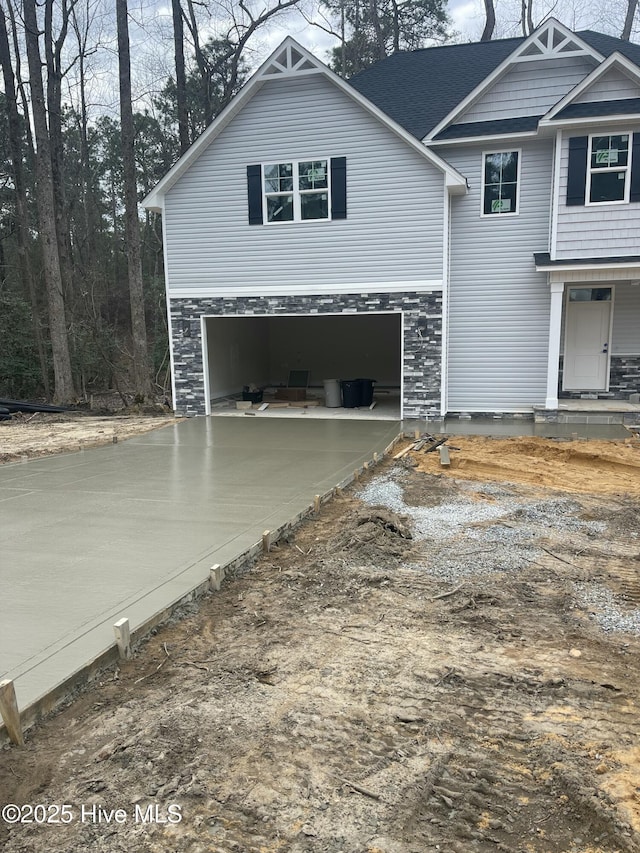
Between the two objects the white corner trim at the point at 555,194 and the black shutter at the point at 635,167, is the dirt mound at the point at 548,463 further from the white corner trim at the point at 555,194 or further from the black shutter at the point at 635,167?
the black shutter at the point at 635,167

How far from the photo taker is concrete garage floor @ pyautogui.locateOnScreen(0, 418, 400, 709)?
379 cm

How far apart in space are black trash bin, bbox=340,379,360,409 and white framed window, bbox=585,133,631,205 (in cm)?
585

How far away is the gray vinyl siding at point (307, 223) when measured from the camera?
460 inches

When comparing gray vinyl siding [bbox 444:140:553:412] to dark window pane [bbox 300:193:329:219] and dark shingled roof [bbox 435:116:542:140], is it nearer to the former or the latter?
dark shingled roof [bbox 435:116:542:140]

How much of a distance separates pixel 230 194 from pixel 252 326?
15.0 ft

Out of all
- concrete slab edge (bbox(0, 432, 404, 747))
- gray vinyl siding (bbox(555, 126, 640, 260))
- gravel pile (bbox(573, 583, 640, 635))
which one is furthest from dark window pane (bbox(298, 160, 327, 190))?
gravel pile (bbox(573, 583, 640, 635))

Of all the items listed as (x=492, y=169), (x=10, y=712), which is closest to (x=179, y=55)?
(x=492, y=169)

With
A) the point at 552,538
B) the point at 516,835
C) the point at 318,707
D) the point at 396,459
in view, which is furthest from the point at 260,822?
the point at 396,459

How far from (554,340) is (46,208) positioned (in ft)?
43.4

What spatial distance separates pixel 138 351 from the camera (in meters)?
16.7

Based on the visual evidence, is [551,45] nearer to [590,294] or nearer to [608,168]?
[608,168]

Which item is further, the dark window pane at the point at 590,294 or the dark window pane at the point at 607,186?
the dark window pane at the point at 590,294

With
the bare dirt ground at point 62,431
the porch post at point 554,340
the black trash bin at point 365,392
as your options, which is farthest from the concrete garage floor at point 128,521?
the porch post at point 554,340

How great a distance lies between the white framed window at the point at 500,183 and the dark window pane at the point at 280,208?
3888 millimetres
